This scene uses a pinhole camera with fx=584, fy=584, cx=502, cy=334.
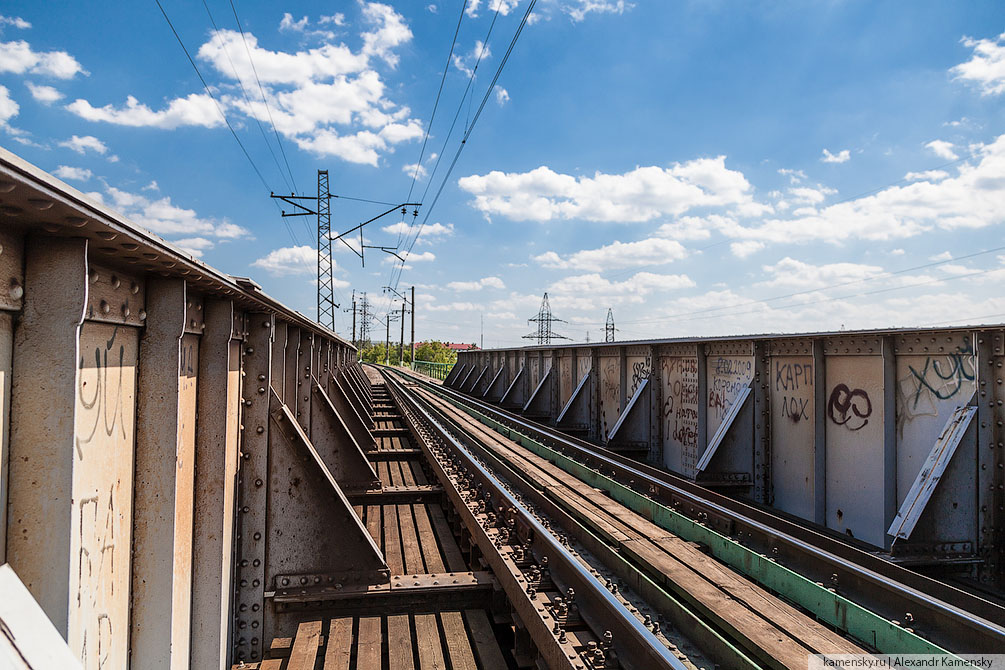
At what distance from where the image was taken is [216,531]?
334 cm

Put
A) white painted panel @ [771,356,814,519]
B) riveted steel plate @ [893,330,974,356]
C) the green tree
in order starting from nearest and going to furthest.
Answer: riveted steel plate @ [893,330,974,356] → white painted panel @ [771,356,814,519] → the green tree

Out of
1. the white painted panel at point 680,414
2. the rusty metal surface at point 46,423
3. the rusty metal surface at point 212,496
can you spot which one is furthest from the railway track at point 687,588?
the white painted panel at point 680,414

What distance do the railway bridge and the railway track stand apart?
0.02m

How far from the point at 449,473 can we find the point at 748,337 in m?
4.41

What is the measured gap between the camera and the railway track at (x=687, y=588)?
3113mm

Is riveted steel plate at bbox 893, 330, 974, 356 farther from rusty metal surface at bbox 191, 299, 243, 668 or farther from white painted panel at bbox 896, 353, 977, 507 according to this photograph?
rusty metal surface at bbox 191, 299, 243, 668

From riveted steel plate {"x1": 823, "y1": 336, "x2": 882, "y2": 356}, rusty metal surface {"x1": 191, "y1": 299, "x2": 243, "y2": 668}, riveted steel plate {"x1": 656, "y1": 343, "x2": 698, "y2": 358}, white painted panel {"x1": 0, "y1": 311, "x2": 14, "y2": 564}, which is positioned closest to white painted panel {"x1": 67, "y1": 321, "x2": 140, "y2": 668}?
white painted panel {"x1": 0, "y1": 311, "x2": 14, "y2": 564}

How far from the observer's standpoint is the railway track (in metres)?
3.11

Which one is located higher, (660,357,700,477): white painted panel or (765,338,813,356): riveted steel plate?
(765,338,813,356): riveted steel plate

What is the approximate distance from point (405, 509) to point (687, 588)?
3.79m

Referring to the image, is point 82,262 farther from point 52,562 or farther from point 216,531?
point 216,531

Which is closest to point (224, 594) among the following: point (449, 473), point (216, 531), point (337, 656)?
point (216, 531)

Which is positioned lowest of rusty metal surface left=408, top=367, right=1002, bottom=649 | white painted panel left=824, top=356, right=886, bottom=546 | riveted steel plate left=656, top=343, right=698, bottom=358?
rusty metal surface left=408, top=367, right=1002, bottom=649

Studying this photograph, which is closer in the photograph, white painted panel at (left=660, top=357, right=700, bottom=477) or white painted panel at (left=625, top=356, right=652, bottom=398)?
white painted panel at (left=660, top=357, right=700, bottom=477)
